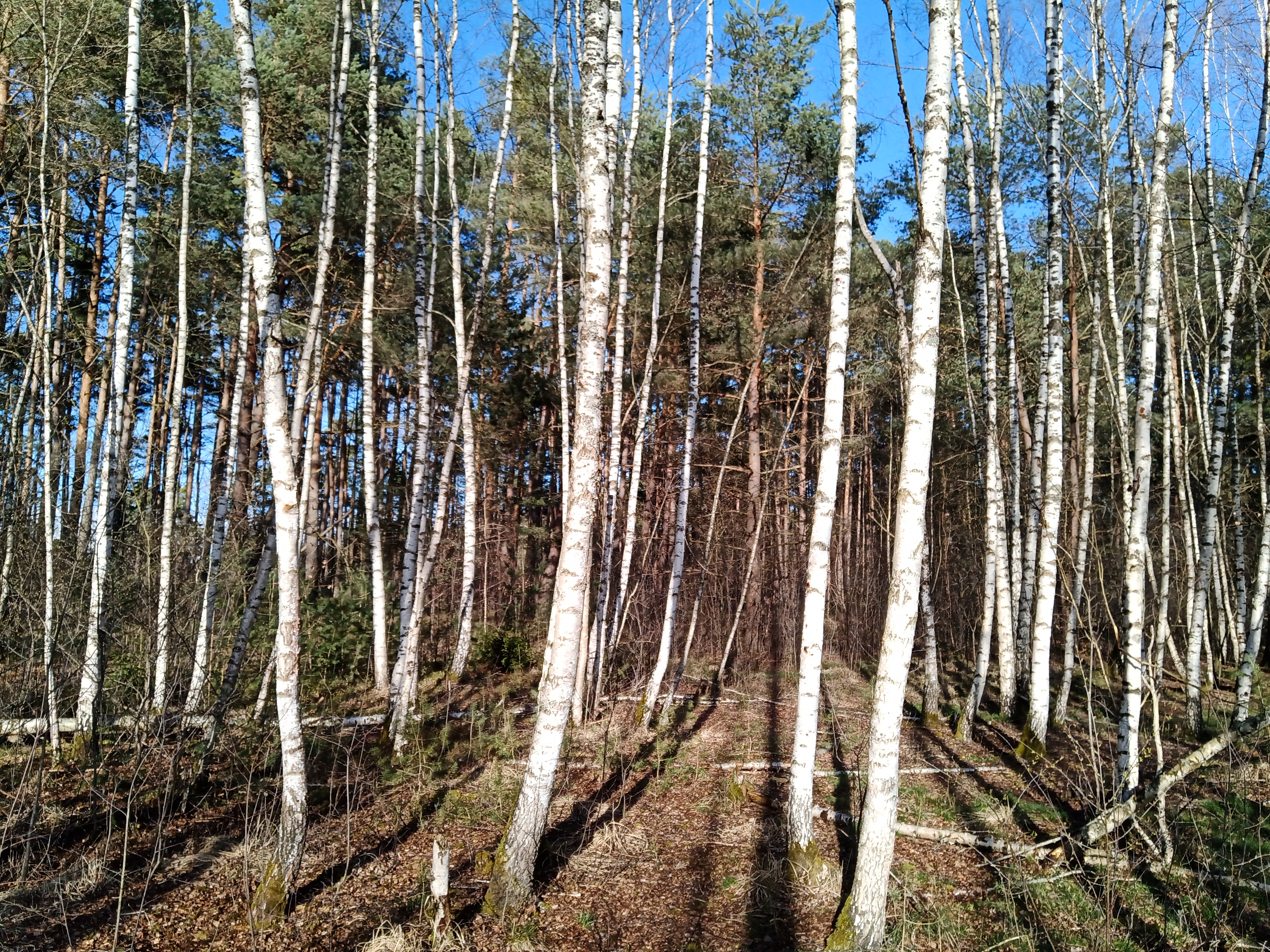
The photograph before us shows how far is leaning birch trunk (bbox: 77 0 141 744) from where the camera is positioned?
19.9 ft

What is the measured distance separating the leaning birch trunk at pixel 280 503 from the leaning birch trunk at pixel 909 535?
316 centimetres

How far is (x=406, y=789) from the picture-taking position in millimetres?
6188

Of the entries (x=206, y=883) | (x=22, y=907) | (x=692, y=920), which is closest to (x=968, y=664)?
(x=692, y=920)

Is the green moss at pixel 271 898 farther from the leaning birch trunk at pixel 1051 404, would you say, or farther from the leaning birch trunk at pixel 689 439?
the leaning birch trunk at pixel 1051 404

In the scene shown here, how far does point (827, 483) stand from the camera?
4598mm

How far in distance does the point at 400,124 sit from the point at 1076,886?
47.4 ft

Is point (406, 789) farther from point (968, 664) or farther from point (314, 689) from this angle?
point (968, 664)

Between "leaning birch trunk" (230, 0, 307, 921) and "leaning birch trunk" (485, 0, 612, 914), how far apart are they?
4.03 ft

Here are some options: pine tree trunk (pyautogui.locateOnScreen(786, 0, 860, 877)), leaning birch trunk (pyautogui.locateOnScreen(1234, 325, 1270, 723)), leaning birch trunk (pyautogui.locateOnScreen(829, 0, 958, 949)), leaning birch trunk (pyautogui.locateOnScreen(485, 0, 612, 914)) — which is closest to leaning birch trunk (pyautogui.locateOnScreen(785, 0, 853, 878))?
pine tree trunk (pyautogui.locateOnScreen(786, 0, 860, 877))

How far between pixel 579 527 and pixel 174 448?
6799 millimetres

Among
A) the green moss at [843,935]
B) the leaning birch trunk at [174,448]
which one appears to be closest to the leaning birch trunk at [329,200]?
the leaning birch trunk at [174,448]

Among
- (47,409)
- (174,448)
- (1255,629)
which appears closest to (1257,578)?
(1255,629)

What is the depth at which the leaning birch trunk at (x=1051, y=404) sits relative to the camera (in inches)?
257

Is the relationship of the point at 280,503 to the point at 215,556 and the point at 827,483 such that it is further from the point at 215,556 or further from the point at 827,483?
the point at 827,483
